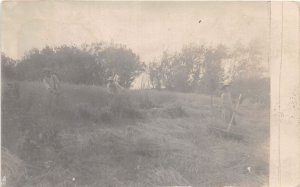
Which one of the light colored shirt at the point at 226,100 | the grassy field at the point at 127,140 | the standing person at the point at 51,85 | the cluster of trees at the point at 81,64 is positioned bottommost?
the grassy field at the point at 127,140

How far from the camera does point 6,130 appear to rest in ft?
11.6

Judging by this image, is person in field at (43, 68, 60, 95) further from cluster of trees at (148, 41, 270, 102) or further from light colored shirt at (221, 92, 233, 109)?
light colored shirt at (221, 92, 233, 109)

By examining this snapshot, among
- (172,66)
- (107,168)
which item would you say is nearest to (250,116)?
(172,66)

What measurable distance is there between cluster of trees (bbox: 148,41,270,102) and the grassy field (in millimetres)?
110

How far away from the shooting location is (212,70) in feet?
12.7

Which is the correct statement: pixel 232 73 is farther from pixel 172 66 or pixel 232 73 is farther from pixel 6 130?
pixel 6 130

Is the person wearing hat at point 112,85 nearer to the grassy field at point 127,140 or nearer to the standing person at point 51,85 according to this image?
the grassy field at point 127,140

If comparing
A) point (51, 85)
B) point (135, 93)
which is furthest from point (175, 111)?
point (51, 85)

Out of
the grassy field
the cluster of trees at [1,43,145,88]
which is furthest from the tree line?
the grassy field

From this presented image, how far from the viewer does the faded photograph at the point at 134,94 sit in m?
3.56

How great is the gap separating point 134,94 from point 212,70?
2.46 feet

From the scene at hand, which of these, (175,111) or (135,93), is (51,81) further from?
(175,111)

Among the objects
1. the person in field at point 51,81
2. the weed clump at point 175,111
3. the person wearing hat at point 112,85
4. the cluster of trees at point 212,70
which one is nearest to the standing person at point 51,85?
the person in field at point 51,81

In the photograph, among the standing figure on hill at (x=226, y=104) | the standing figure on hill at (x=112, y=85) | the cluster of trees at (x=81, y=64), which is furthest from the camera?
the standing figure on hill at (x=226, y=104)
